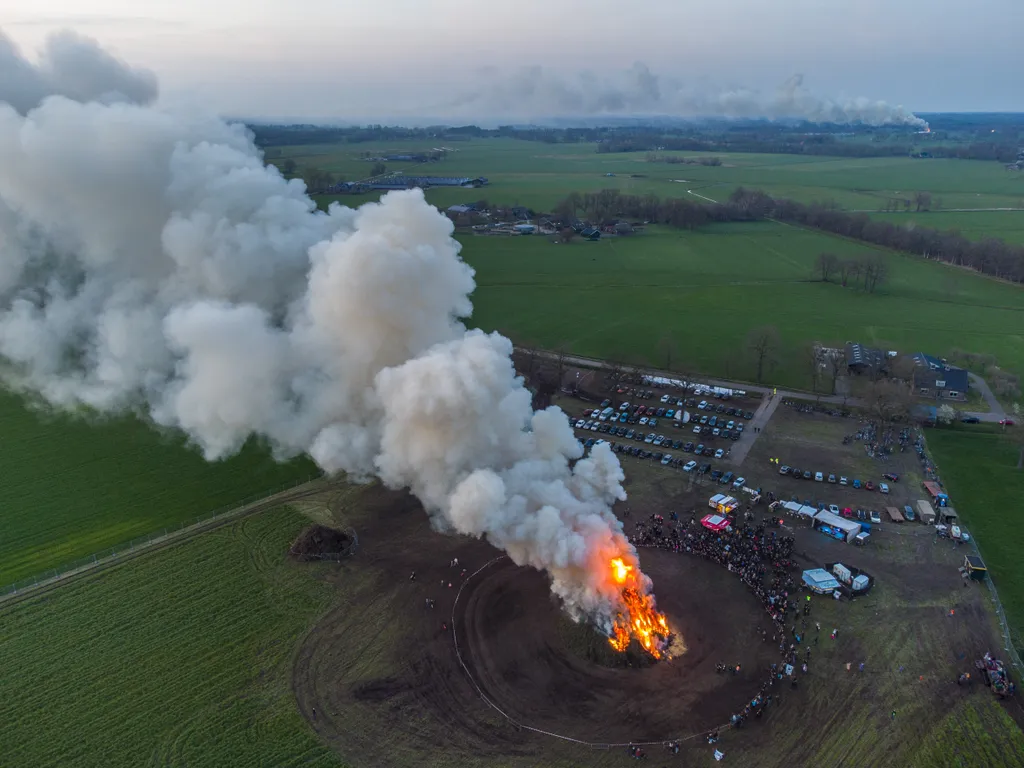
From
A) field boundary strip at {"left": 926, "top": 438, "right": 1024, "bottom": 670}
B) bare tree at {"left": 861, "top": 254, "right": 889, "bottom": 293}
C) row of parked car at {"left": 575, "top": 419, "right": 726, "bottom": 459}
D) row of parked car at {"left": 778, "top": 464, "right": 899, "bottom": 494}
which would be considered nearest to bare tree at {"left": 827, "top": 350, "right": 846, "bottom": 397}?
row of parked car at {"left": 778, "top": 464, "right": 899, "bottom": 494}

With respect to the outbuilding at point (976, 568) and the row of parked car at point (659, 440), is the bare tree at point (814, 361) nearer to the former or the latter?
the row of parked car at point (659, 440)

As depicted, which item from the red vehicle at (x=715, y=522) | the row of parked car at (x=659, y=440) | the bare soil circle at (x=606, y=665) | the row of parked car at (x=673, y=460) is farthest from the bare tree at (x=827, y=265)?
the bare soil circle at (x=606, y=665)

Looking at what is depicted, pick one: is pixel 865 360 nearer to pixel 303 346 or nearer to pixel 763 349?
pixel 763 349

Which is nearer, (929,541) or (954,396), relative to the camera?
(929,541)

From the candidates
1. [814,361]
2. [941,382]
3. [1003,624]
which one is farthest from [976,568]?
[814,361]

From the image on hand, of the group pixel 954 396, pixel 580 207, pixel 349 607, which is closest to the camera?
pixel 349 607

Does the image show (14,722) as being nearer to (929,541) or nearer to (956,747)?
(956,747)

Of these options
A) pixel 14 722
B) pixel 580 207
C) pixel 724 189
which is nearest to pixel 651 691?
pixel 14 722
